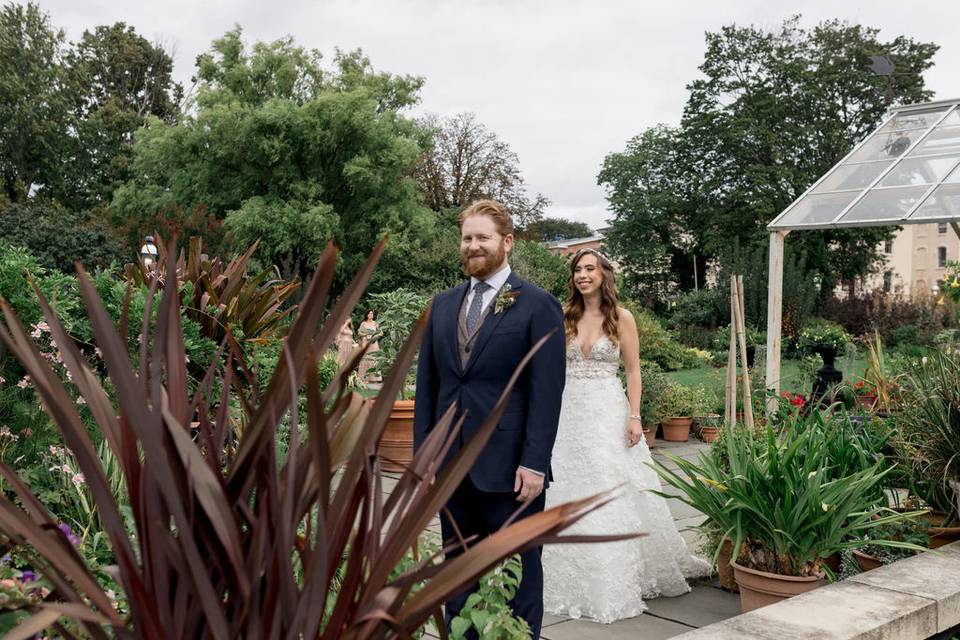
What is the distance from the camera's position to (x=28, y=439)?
4.30m

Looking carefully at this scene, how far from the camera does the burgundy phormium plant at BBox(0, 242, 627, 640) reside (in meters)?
1.22

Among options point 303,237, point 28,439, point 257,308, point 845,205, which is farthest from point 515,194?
point 28,439

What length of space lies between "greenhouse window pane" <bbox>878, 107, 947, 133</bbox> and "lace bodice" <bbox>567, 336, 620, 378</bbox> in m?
7.75

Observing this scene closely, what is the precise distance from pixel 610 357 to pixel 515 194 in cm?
3472

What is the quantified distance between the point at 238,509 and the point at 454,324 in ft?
6.75

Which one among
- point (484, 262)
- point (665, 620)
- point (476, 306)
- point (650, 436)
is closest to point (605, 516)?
point (665, 620)

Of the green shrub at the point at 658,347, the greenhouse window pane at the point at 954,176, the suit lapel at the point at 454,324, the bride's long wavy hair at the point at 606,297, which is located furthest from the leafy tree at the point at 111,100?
the suit lapel at the point at 454,324

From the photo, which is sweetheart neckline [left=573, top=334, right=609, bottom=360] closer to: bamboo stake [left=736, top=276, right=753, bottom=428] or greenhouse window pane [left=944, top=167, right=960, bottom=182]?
bamboo stake [left=736, top=276, right=753, bottom=428]

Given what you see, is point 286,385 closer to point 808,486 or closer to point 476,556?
point 476,556

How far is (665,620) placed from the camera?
4277 mm

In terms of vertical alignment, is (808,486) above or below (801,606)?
above

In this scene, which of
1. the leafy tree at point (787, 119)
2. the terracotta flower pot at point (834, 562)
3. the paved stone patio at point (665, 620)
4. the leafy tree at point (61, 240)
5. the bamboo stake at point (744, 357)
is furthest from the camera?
the leafy tree at point (787, 119)

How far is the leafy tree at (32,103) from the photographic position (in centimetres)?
3419

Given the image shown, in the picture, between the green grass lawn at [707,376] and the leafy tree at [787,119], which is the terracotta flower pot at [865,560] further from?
the leafy tree at [787,119]
